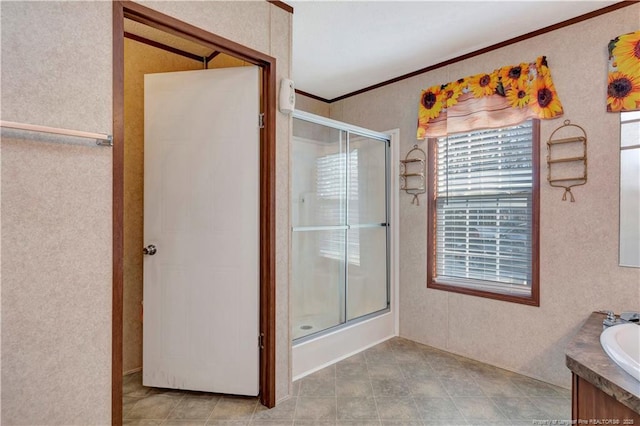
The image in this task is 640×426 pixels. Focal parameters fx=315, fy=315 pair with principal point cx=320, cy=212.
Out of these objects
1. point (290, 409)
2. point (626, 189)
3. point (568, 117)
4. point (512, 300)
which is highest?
point (568, 117)

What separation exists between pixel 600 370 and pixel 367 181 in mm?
2234

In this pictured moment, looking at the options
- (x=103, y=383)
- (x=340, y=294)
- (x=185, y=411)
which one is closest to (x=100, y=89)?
(x=103, y=383)

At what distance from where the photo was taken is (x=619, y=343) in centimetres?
158

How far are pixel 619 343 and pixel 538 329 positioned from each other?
74 centimetres

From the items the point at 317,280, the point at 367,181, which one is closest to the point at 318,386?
the point at 317,280

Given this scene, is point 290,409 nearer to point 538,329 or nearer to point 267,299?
point 267,299

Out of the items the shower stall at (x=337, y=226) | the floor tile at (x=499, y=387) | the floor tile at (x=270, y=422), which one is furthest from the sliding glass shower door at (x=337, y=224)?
the floor tile at (x=499, y=387)

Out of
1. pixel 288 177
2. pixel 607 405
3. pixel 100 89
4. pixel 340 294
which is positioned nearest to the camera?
pixel 607 405

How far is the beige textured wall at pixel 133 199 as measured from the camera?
7.65 ft

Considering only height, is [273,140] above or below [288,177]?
above

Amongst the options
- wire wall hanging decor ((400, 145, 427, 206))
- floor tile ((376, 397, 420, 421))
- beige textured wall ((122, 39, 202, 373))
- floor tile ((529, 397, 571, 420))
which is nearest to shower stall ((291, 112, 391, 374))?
wire wall hanging decor ((400, 145, 427, 206))

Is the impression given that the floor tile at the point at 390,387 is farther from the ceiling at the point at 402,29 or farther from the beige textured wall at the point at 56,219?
the ceiling at the point at 402,29

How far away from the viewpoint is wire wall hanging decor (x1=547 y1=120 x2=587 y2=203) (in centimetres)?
211

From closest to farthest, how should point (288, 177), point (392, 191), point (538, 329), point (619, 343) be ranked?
1. point (619, 343)
2. point (288, 177)
3. point (538, 329)
4. point (392, 191)
